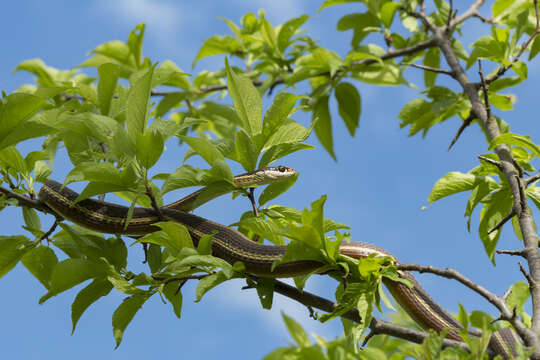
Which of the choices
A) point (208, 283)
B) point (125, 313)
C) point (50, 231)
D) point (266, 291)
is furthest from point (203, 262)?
point (50, 231)

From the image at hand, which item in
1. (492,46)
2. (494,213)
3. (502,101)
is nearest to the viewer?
(494,213)

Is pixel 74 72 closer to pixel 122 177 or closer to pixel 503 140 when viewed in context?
pixel 122 177

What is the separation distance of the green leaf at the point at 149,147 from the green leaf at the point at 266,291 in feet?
2.84

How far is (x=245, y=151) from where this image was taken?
3.10 m

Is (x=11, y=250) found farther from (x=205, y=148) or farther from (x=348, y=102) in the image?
(x=348, y=102)

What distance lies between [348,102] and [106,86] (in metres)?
2.56

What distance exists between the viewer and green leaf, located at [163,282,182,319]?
3.14 metres

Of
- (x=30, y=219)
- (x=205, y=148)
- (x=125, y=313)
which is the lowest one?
(x=125, y=313)

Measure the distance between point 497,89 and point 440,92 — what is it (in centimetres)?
60

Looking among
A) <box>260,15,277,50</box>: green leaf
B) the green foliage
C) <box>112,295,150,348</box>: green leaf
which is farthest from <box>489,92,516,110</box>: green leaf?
<box>112,295,150,348</box>: green leaf

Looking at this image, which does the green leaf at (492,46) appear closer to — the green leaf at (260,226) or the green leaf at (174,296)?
the green leaf at (260,226)

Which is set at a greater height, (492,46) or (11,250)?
(492,46)

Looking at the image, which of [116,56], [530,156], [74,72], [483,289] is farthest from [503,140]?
[74,72]

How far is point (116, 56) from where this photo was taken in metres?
6.53
